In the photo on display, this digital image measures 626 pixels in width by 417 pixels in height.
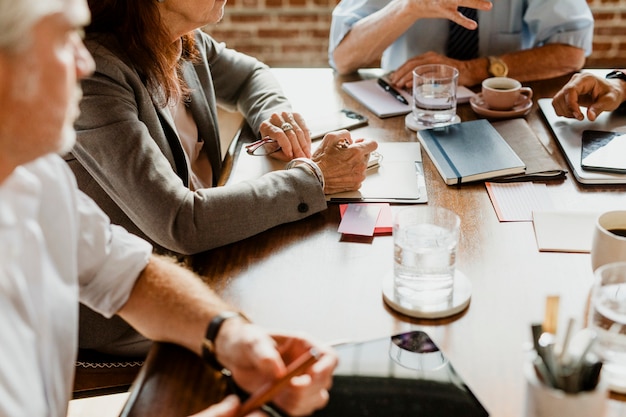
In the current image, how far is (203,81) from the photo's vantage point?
1.81 m

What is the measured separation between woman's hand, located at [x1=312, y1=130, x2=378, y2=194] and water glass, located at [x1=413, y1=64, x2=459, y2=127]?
0.86 ft

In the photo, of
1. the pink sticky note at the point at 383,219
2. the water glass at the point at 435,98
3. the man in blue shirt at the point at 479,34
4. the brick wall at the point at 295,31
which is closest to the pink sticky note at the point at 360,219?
the pink sticky note at the point at 383,219

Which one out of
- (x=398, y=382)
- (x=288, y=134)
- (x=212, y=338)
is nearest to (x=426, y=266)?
(x=398, y=382)

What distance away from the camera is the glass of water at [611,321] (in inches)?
35.4

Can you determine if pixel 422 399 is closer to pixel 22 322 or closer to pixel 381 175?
pixel 22 322

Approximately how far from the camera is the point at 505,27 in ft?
6.97

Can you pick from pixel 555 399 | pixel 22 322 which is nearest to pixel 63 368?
pixel 22 322

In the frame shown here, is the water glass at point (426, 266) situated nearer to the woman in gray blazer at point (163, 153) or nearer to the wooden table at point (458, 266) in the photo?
the wooden table at point (458, 266)

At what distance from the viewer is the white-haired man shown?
0.84m

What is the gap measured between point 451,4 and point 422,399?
1.24m

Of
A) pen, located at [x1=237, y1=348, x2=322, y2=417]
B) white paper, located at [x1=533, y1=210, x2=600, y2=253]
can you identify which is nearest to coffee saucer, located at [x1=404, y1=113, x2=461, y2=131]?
white paper, located at [x1=533, y1=210, x2=600, y2=253]

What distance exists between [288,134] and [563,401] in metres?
0.93

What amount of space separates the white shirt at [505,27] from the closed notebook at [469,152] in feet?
1.91

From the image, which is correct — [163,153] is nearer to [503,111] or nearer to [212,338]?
[212,338]
